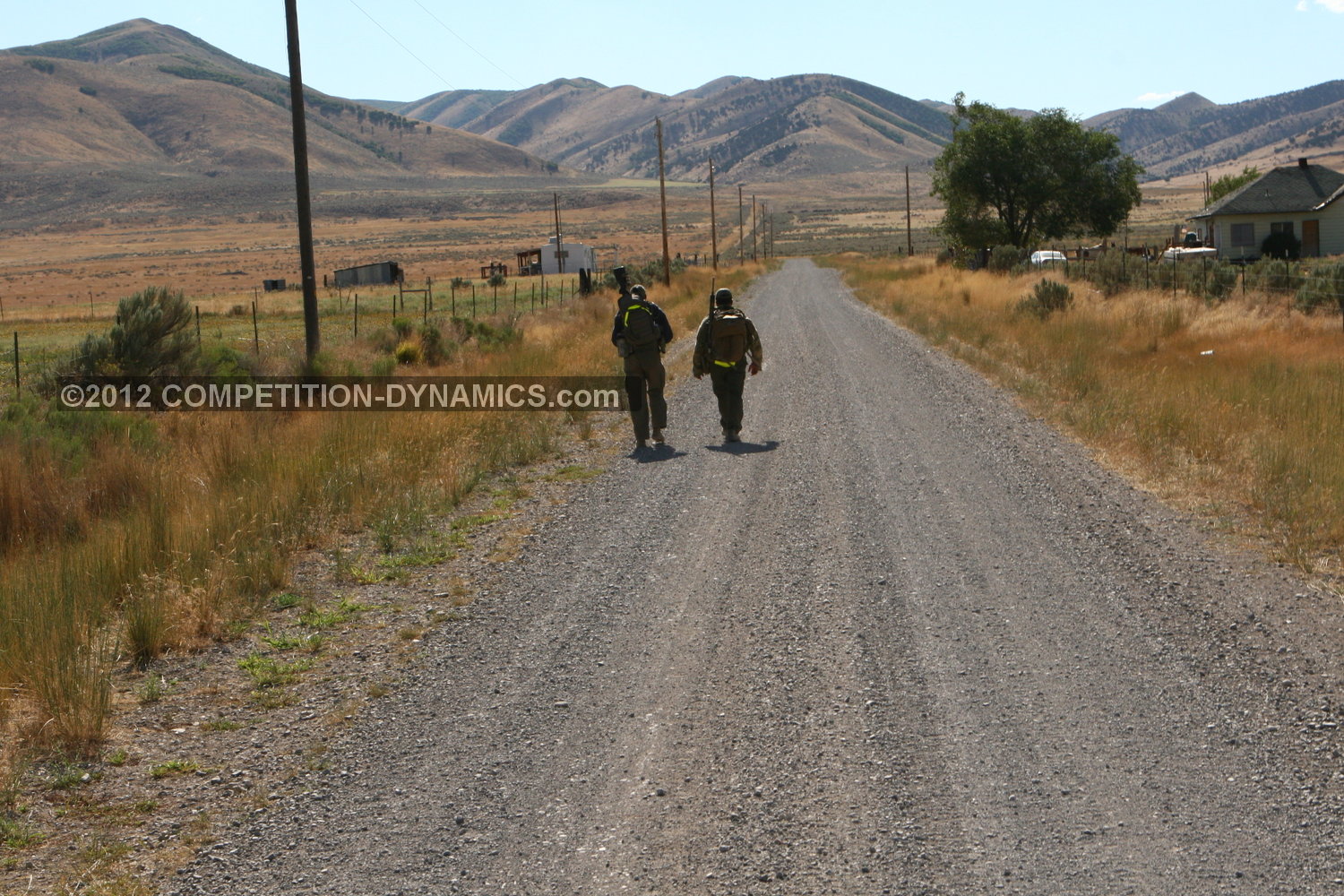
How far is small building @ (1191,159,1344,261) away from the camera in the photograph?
4981 cm

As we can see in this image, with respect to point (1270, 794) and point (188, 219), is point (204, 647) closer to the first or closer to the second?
point (1270, 794)

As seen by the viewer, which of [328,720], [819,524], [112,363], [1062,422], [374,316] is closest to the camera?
[328,720]

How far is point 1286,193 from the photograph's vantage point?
51188 millimetres

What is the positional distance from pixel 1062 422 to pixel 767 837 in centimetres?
1027

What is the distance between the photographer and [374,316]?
38906 millimetres

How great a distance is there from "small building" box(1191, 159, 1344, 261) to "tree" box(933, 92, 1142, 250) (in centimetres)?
455

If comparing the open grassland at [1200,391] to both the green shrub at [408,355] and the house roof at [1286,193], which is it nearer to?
the green shrub at [408,355]

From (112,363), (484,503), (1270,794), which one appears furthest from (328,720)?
(112,363)

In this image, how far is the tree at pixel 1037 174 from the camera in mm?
50562

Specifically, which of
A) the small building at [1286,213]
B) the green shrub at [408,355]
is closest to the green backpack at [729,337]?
the green shrub at [408,355]

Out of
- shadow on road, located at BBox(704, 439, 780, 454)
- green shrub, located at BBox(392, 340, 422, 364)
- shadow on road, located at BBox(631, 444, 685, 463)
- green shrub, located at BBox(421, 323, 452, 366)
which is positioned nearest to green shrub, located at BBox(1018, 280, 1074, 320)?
green shrub, located at BBox(421, 323, 452, 366)

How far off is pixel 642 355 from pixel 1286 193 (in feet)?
160

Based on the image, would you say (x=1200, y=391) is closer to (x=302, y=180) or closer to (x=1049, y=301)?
(x=302, y=180)

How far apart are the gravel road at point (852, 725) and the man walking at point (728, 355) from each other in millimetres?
3716
